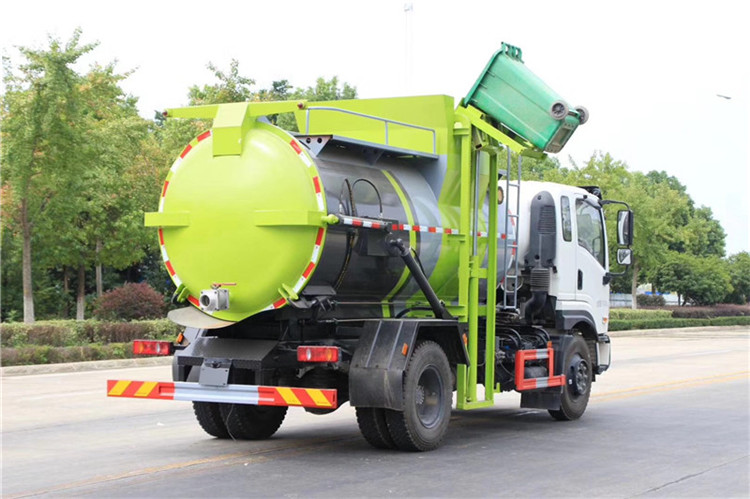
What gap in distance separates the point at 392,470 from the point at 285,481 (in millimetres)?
1017

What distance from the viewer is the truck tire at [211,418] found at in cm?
1052

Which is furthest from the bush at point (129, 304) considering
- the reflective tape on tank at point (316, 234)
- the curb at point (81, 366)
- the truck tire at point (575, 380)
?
the reflective tape on tank at point (316, 234)

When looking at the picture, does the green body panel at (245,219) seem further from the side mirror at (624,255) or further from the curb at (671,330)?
the curb at (671,330)

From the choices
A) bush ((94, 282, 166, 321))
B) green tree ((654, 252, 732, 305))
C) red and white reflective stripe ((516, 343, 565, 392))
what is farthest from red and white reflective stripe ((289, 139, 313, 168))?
green tree ((654, 252, 732, 305))

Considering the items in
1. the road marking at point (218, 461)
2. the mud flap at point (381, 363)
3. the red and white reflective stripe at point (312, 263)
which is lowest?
the road marking at point (218, 461)

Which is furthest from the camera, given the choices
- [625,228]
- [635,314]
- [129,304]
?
[635,314]

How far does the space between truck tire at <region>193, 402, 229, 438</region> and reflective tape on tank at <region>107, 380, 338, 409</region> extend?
1101mm

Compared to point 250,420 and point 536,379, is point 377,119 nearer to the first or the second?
point 250,420

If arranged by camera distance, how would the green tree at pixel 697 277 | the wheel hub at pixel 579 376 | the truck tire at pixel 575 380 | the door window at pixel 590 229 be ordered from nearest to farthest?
the truck tire at pixel 575 380, the wheel hub at pixel 579 376, the door window at pixel 590 229, the green tree at pixel 697 277

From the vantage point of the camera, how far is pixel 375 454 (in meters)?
9.61

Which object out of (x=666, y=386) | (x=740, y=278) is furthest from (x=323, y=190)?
(x=740, y=278)

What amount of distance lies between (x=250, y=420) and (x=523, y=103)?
4455 mm

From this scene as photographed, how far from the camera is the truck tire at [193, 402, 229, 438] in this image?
34.5ft

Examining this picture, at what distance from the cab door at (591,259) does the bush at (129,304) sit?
1445 centimetres
